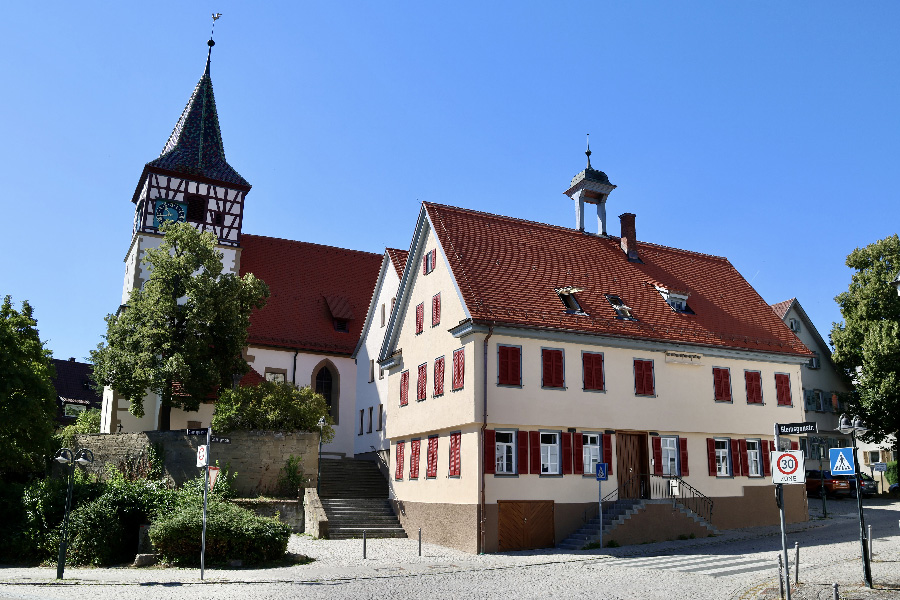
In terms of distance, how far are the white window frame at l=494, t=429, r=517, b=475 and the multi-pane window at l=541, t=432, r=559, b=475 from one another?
919 millimetres

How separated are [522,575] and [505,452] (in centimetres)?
532

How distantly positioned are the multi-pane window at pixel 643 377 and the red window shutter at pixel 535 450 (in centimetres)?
374

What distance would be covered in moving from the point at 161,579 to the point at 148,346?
12583 millimetres

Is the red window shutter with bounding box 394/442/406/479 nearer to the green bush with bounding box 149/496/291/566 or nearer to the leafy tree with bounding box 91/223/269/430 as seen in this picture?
the leafy tree with bounding box 91/223/269/430

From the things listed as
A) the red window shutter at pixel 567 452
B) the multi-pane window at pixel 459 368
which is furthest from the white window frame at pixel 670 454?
the multi-pane window at pixel 459 368

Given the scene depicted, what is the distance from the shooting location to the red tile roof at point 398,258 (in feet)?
106

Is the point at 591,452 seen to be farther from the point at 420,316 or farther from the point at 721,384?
the point at 420,316

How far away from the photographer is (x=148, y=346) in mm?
28078

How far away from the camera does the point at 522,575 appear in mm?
17172

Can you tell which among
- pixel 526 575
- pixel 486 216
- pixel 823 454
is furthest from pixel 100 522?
pixel 823 454

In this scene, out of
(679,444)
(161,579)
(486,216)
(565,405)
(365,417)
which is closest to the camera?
(161,579)

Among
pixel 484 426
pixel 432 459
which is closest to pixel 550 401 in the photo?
pixel 484 426

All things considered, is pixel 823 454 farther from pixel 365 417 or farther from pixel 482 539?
pixel 482 539

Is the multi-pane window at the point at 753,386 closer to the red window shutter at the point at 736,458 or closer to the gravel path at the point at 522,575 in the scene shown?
the red window shutter at the point at 736,458
